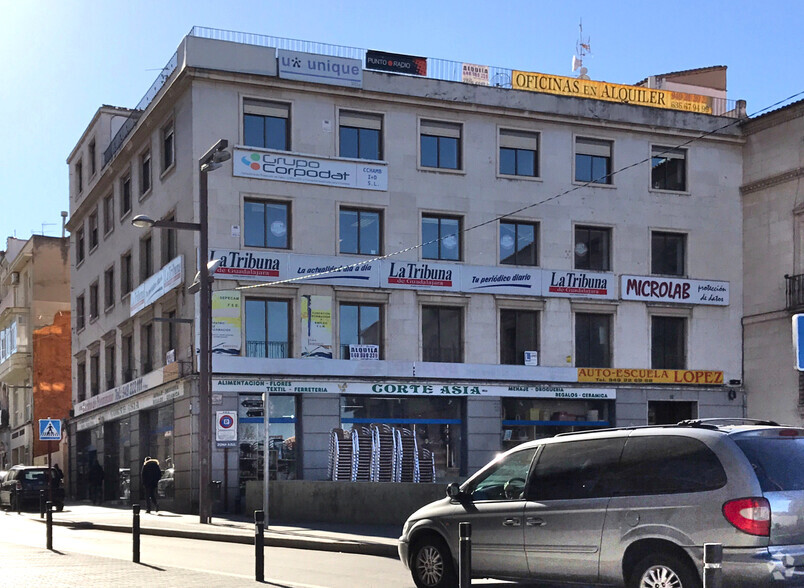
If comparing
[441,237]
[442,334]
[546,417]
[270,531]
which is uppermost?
[441,237]

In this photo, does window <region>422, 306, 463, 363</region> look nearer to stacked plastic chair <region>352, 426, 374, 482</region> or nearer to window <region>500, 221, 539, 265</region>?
window <region>500, 221, 539, 265</region>

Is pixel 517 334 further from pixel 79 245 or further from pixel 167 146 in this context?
pixel 79 245

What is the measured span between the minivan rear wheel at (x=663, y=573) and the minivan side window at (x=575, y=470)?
0.77 meters

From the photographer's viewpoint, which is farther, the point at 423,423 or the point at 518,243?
the point at 518,243

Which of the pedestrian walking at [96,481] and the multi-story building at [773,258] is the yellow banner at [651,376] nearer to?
the multi-story building at [773,258]

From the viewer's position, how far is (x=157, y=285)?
35.9 meters

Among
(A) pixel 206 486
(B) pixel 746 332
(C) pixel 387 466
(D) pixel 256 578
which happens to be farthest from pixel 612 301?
(D) pixel 256 578

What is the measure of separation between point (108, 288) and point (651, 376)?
20.8 m

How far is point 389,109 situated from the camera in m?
34.5

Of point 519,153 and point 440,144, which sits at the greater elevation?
point 440,144

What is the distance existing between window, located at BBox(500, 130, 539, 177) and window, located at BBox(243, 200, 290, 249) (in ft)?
24.5

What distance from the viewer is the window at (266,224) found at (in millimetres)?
32719

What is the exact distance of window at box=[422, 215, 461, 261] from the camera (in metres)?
34.7

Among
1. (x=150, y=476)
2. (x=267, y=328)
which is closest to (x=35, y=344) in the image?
(x=150, y=476)
